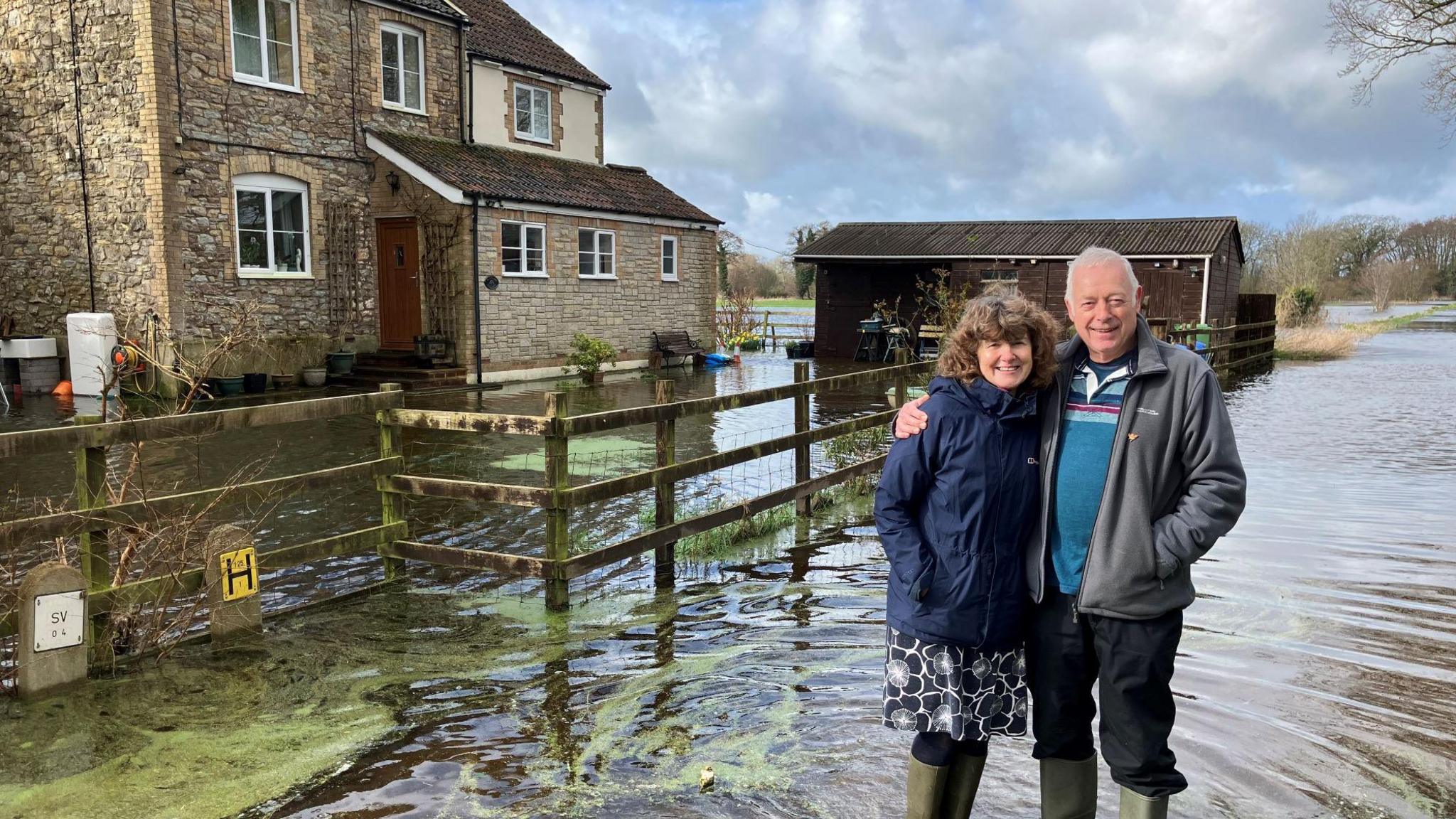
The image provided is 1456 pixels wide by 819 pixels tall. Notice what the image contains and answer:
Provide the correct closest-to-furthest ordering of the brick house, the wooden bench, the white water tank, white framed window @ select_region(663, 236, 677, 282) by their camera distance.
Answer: the white water tank, the brick house, the wooden bench, white framed window @ select_region(663, 236, 677, 282)

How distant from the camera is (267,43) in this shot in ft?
57.0

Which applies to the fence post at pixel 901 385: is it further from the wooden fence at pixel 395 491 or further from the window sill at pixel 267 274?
the window sill at pixel 267 274

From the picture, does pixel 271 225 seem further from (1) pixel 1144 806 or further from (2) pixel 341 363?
(1) pixel 1144 806

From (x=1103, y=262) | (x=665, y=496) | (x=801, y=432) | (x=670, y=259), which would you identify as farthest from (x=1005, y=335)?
(x=670, y=259)

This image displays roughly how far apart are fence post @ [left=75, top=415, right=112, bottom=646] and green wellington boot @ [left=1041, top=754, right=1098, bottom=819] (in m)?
3.97

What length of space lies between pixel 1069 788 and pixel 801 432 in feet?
15.9

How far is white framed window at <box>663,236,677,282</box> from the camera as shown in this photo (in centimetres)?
2472

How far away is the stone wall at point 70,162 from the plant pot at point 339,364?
3151mm

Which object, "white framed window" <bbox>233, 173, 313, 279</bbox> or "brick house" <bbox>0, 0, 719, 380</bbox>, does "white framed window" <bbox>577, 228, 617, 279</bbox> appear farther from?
"white framed window" <bbox>233, 173, 313, 279</bbox>

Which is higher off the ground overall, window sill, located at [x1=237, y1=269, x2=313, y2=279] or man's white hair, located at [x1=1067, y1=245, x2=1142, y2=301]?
window sill, located at [x1=237, y1=269, x2=313, y2=279]

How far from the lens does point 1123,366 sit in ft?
9.67

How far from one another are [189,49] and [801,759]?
16.6 m

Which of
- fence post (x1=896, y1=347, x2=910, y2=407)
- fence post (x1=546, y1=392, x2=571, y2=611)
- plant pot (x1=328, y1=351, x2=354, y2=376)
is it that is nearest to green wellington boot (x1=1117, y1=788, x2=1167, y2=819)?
fence post (x1=546, y1=392, x2=571, y2=611)

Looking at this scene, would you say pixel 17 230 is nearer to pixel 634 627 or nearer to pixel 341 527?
pixel 341 527
